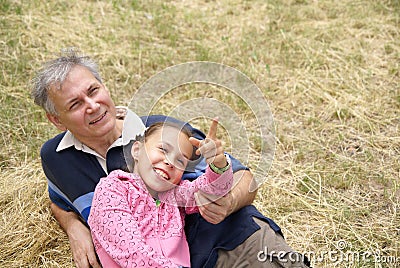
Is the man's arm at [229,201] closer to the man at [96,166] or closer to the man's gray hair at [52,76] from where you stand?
the man at [96,166]

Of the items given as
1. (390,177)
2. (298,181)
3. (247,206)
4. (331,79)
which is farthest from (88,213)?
(331,79)

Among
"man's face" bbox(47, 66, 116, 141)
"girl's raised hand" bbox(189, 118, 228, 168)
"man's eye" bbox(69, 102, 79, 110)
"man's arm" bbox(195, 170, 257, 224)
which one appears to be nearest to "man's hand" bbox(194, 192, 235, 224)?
"man's arm" bbox(195, 170, 257, 224)

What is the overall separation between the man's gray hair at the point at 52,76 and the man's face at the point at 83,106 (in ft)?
0.07

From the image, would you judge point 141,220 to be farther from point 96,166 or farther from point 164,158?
point 96,166

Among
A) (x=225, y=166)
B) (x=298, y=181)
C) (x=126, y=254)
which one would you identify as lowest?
(x=298, y=181)

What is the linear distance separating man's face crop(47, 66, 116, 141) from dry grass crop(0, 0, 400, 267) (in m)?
0.69

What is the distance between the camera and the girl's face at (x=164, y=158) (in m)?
1.93

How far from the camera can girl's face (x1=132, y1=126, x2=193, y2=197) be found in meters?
1.93

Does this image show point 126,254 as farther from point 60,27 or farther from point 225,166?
point 60,27

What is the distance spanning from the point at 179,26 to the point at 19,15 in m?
1.28

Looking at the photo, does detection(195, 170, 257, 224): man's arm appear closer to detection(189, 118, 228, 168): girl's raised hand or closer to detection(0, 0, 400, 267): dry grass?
detection(189, 118, 228, 168): girl's raised hand

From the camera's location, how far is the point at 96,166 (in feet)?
7.38

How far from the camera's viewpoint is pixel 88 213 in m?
2.19

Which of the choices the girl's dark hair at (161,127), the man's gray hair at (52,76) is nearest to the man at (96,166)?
the man's gray hair at (52,76)
